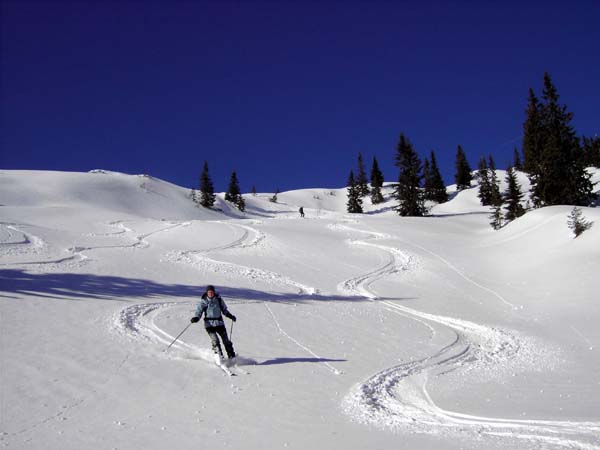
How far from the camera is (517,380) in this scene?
32.2 feet

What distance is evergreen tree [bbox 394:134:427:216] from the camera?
190ft

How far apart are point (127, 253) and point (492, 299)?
18.6 m

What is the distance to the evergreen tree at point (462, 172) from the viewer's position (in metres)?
106

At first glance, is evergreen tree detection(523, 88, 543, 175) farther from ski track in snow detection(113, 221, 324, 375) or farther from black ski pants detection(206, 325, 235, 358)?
black ski pants detection(206, 325, 235, 358)

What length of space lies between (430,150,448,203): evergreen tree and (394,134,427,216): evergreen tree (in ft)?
118

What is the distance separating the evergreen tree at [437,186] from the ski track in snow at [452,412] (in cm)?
8068

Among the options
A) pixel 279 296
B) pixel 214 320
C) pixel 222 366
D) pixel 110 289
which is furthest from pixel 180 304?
pixel 222 366

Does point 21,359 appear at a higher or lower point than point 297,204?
lower

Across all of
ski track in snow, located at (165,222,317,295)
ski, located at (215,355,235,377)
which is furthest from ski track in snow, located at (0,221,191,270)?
ski, located at (215,355,235,377)

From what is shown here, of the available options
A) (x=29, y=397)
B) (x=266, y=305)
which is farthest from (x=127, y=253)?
(x=29, y=397)

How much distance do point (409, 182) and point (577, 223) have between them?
3423cm

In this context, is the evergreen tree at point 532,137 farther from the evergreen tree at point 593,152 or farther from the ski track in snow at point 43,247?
the evergreen tree at point 593,152

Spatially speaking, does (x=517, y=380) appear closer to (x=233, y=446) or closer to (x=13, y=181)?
(x=233, y=446)

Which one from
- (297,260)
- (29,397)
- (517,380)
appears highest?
(297,260)
